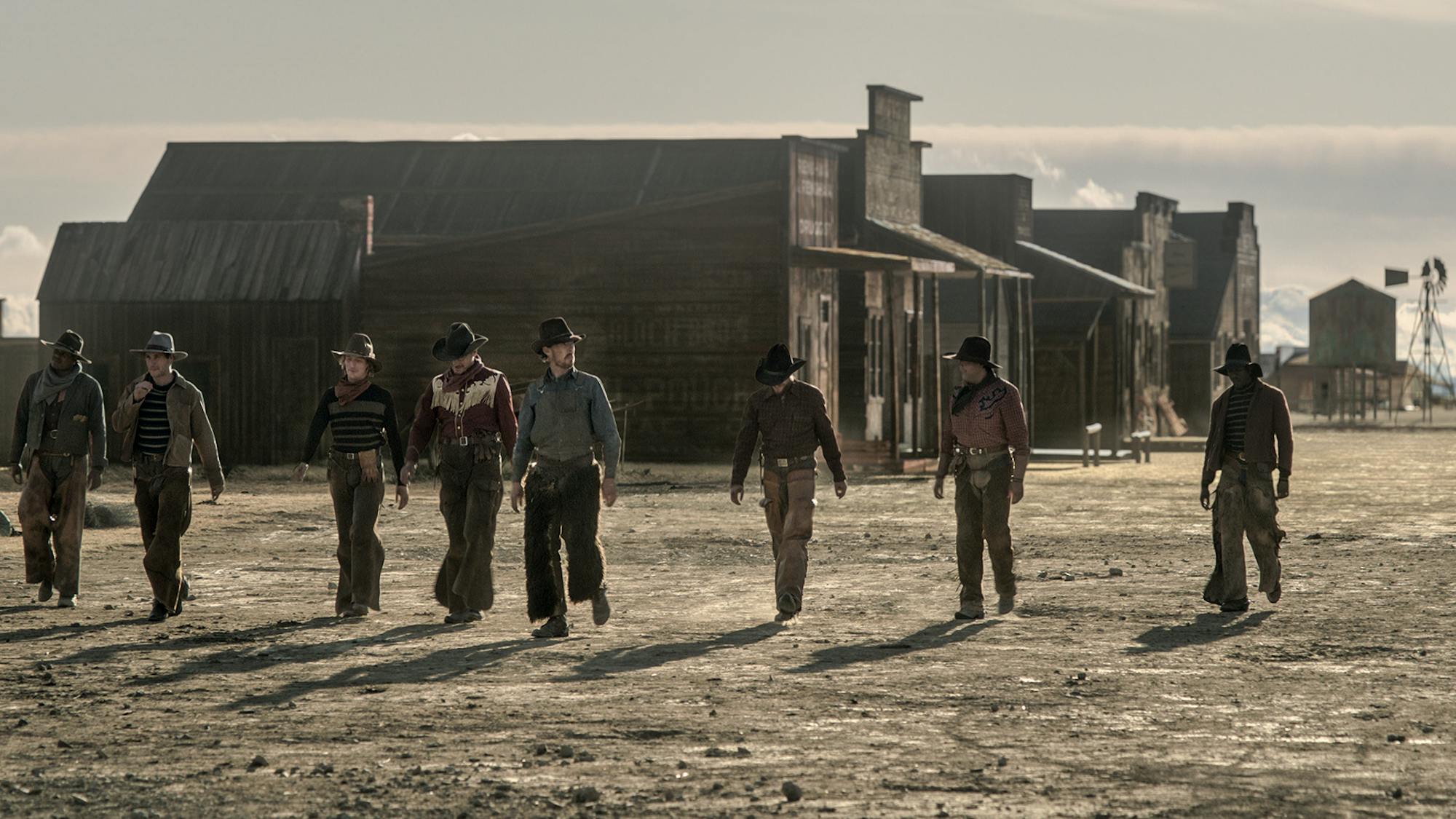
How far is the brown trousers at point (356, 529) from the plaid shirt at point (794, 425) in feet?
7.15

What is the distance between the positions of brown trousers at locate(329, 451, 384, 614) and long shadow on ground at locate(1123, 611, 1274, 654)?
177 inches

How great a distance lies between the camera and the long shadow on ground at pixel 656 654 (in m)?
9.84

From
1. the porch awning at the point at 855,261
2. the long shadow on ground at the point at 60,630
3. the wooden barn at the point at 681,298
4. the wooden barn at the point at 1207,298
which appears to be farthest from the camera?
the wooden barn at the point at 1207,298

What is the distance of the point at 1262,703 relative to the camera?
883 centimetres

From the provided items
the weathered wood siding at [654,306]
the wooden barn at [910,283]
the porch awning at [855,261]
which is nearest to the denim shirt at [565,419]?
the porch awning at [855,261]

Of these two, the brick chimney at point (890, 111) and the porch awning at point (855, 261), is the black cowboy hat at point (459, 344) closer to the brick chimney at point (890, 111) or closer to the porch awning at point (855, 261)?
the porch awning at point (855, 261)

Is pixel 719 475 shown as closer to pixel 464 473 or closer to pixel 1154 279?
pixel 464 473

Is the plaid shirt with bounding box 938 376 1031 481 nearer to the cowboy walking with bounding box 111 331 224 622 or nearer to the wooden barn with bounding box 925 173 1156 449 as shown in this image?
the cowboy walking with bounding box 111 331 224 622

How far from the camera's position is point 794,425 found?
39.0 ft

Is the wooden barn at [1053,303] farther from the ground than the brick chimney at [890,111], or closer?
closer

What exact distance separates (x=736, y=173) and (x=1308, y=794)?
35.9m

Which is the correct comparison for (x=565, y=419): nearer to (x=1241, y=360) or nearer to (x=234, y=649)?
(x=234, y=649)

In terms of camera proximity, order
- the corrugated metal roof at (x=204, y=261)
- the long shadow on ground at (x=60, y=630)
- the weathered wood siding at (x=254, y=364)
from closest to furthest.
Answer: the long shadow on ground at (x=60, y=630) < the weathered wood siding at (x=254, y=364) < the corrugated metal roof at (x=204, y=261)

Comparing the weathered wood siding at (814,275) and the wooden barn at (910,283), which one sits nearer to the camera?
the weathered wood siding at (814,275)
